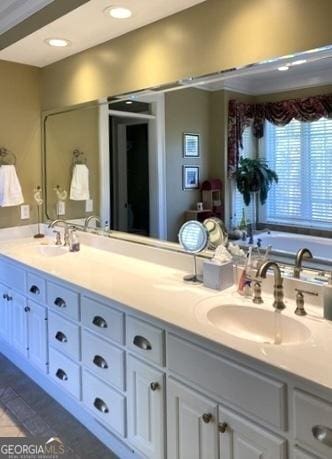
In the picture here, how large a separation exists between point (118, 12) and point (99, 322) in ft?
5.43

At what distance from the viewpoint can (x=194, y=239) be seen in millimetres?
2236

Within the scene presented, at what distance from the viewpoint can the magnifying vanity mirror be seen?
2.18 metres

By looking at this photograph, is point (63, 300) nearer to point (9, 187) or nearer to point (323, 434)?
point (9, 187)

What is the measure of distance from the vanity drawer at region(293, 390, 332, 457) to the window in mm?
934

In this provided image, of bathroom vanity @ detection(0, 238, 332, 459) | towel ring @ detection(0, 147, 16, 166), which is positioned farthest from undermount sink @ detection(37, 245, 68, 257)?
towel ring @ detection(0, 147, 16, 166)

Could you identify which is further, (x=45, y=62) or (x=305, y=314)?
(x=45, y=62)

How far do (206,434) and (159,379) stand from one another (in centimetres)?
28

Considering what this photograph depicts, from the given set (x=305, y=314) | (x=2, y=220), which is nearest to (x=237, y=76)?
(x=305, y=314)

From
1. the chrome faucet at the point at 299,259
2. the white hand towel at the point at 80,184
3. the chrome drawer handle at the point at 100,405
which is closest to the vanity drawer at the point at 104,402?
the chrome drawer handle at the point at 100,405

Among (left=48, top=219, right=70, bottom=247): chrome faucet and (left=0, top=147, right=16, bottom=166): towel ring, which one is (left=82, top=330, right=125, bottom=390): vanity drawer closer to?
(left=48, top=219, right=70, bottom=247): chrome faucet

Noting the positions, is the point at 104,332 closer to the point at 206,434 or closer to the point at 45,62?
the point at 206,434

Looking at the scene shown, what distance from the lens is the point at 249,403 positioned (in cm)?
132

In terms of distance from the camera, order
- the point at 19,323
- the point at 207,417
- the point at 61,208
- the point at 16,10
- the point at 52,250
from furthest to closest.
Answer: the point at 61,208, the point at 52,250, the point at 19,323, the point at 16,10, the point at 207,417

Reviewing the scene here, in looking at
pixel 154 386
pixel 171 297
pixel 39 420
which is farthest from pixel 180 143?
pixel 39 420
